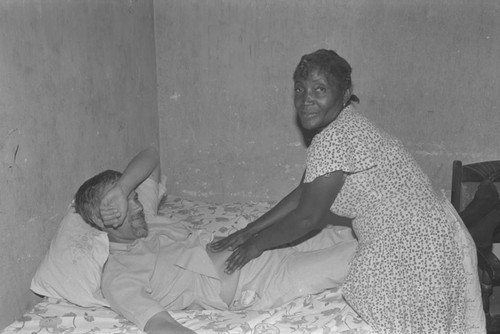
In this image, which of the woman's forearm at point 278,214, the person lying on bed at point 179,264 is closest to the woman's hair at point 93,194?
the person lying on bed at point 179,264

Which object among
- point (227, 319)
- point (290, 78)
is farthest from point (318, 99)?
point (290, 78)

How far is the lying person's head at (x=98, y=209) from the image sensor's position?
2.36 m

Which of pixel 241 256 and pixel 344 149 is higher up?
pixel 344 149

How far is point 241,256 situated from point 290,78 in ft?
5.23

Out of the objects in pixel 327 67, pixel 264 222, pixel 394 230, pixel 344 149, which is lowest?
pixel 264 222

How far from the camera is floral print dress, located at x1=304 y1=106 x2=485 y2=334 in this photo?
2.09 m

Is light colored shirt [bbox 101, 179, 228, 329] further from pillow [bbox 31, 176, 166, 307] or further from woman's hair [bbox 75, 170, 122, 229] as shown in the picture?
woman's hair [bbox 75, 170, 122, 229]

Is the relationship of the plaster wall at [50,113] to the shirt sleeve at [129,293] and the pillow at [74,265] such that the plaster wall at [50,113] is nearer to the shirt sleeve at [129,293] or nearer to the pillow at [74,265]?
the pillow at [74,265]

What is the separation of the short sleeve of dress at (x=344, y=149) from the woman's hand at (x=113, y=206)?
2.37 ft

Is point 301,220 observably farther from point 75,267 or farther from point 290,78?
point 290,78

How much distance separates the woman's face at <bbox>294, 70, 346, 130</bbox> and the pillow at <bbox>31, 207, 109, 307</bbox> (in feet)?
3.03

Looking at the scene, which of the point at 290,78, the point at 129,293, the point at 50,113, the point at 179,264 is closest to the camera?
the point at 129,293

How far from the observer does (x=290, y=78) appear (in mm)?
3742

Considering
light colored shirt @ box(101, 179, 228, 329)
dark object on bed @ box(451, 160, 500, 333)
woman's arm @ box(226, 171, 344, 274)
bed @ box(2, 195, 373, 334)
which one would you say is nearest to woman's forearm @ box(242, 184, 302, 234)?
woman's arm @ box(226, 171, 344, 274)
